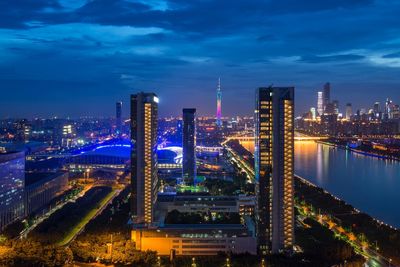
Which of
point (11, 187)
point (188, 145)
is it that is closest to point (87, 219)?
point (11, 187)

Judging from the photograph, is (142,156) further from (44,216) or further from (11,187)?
(44,216)

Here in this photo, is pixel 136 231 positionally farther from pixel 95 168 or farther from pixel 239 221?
pixel 95 168

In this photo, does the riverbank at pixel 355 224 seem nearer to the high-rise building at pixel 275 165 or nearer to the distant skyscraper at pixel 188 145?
the high-rise building at pixel 275 165

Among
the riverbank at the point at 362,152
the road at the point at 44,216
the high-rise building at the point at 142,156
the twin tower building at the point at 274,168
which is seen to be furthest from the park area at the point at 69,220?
the riverbank at the point at 362,152

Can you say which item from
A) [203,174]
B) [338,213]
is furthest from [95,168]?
[338,213]

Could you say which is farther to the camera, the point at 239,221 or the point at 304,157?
the point at 304,157

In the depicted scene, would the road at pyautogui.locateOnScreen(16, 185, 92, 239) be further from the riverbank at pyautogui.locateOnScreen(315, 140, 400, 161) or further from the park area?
the riverbank at pyautogui.locateOnScreen(315, 140, 400, 161)

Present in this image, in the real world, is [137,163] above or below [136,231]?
above

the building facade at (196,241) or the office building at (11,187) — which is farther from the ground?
the office building at (11,187)
